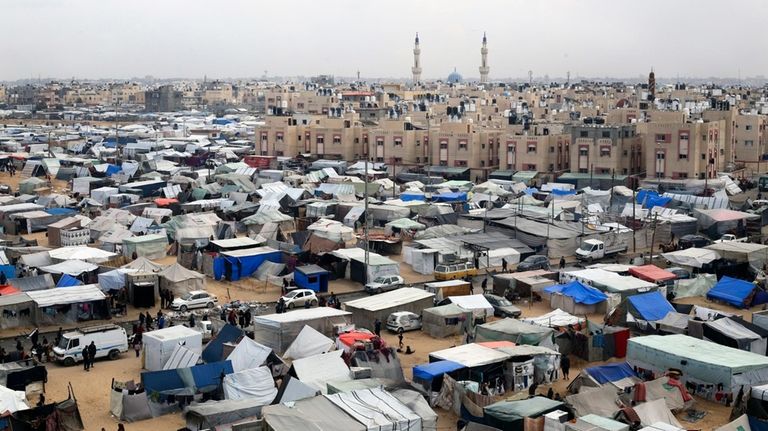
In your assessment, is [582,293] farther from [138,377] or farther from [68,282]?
[68,282]

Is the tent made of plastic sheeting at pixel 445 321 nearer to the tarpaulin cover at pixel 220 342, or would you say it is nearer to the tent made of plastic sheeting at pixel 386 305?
the tent made of plastic sheeting at pixel 386 305

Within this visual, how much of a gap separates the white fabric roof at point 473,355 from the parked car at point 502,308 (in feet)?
10.9

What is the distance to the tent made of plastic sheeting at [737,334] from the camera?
1455cm

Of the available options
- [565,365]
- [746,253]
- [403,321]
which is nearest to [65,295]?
[403,321]

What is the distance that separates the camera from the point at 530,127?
40.5 meters

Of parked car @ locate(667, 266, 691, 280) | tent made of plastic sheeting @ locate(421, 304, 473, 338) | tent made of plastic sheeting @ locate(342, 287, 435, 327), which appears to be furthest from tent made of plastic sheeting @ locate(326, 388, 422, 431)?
parked car @ locate(667, 266, 691, 280)

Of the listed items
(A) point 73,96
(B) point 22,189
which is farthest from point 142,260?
(A) point 73,96

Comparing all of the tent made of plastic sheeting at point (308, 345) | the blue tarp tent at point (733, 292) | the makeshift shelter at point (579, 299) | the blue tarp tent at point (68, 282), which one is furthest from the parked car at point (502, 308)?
the blue tarp tent at point (68, 282)

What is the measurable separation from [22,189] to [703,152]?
83.5 ft

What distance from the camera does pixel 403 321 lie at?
646 inches

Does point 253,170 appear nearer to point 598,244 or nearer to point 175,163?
point 175,163

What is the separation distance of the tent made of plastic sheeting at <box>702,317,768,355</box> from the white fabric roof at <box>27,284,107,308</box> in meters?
10.5

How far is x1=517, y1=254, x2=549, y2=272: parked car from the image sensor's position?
2111cm

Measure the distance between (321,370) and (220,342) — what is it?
228 cm
